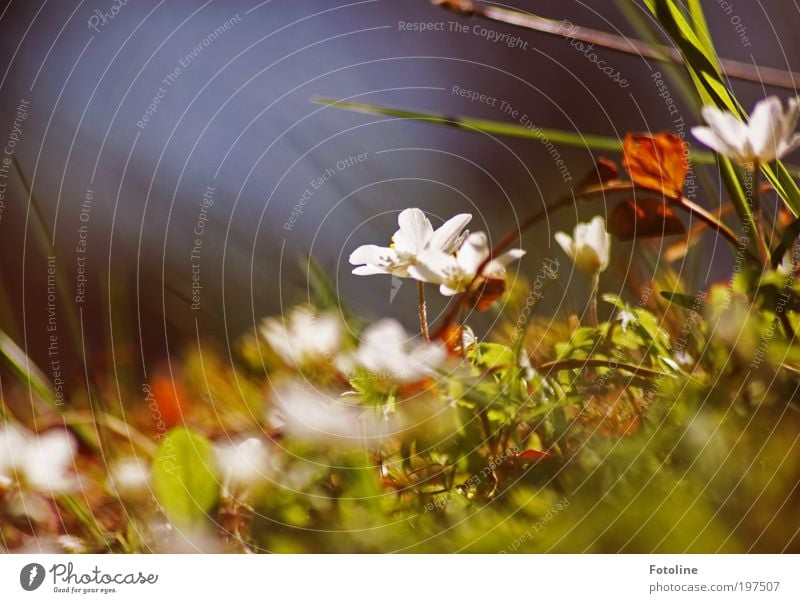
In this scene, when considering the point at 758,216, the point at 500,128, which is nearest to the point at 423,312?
the point at 500,128

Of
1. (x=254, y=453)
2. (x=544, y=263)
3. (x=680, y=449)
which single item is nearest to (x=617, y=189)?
(x=544, y=263)

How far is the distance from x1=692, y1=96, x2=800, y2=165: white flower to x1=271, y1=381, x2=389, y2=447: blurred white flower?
308mm

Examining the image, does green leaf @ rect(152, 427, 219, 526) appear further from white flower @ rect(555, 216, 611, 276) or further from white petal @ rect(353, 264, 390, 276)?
white flower @ rect(555, 216, 611, 276)

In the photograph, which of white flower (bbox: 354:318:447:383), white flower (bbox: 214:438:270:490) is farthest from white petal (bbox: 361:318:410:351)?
white flower (bbox: 214:438:270:490)

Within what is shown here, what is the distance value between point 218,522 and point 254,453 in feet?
0.17

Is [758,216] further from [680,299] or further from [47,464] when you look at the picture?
[47,464]

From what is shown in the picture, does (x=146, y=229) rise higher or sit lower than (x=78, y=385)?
higher

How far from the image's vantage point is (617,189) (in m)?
0.52

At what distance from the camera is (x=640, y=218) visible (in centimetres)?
51

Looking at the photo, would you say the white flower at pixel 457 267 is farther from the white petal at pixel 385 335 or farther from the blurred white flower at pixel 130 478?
the blurred white flower at pixel 130 478

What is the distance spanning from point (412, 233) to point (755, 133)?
0.24 metres

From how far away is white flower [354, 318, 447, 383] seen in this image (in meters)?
0.49
